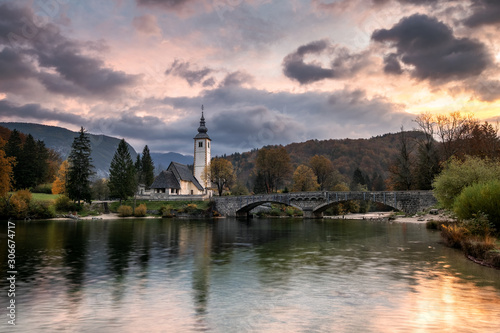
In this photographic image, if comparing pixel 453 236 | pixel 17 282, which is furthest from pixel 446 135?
pixel 17 282

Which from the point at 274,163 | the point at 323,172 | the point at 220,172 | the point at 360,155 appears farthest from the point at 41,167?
the point at 360,155

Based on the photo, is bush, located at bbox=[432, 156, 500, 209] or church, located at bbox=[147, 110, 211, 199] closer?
bush, located at bbox=[432, 156, 500, 209]

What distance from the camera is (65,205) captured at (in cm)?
7488

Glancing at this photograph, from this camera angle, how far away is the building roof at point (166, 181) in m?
99.4

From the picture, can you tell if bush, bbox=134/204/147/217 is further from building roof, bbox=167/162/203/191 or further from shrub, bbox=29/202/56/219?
building roof, bbox=167/162/203/191

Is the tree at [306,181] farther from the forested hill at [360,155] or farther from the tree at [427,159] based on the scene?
the forested hill at [360,155]

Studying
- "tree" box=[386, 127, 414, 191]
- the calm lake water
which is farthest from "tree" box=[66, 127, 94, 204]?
"tree" box=[386, 127, 414, 191]

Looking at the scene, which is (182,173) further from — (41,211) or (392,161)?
(392,161)

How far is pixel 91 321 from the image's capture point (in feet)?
36.9

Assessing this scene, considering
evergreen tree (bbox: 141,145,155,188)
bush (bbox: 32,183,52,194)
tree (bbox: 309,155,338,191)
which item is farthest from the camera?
evergreen tree (bbox: 141,145,155,188)

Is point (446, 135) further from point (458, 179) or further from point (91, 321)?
point (91, 321)

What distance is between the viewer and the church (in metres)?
100

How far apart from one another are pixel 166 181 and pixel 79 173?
1011 inches

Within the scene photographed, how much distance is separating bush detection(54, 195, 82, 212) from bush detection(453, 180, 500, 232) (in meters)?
71.0
